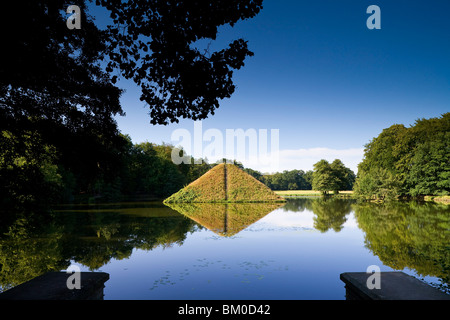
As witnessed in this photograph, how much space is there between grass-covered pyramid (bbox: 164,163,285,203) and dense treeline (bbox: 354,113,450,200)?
13539mm

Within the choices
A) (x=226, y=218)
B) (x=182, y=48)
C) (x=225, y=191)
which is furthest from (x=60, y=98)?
(x=225, y=191)

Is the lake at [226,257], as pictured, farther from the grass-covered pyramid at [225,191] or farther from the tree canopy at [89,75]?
the grass-covered pyramid at [225,191]

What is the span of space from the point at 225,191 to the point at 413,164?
1110 inches

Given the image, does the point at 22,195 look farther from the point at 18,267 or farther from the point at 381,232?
the point at 381,232

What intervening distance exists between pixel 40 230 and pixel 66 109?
10.5 metres

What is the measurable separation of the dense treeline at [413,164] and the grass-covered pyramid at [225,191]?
13.5 m

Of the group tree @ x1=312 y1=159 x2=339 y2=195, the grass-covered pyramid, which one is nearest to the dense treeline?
the grass-covered pyramid

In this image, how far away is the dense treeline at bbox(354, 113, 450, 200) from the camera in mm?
35647

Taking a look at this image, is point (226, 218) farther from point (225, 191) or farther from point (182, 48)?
point (225, 191)

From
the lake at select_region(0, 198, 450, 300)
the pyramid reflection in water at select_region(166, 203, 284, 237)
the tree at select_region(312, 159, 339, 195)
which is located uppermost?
the tree at select_region(312, 159, 339, 195)

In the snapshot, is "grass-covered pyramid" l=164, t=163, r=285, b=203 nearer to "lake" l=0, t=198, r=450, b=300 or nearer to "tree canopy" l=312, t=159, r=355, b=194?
"lake" l=0, t=198, r=450, b=300

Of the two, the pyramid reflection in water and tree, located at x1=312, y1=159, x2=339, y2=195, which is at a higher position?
tree, located at x1=312, y1=159, x2=339, y2=195

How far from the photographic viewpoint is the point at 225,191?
4016 cm
